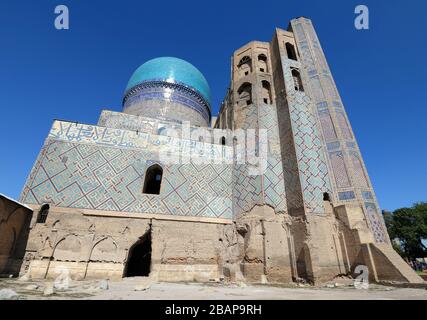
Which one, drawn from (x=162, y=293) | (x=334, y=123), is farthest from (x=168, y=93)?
(x=162, y=293)

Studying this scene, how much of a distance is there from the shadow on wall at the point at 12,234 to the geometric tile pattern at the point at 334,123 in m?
9.75

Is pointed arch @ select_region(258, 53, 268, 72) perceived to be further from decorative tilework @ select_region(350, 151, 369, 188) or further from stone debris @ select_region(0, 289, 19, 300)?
stone debris @ select_region(0, 289, 19, 300)

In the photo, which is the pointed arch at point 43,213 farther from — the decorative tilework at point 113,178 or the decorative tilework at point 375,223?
the decorative tilework at point 375,223

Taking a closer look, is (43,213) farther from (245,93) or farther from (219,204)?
(245,93)

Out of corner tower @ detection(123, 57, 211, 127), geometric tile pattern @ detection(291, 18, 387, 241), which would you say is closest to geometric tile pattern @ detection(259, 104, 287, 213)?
geometric tile pattern @ detection(291, 18, 387, 241)

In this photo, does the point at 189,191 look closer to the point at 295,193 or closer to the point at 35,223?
the point at 295,193

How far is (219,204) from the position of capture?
8508mm

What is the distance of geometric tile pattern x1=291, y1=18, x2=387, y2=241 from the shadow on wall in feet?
32.0

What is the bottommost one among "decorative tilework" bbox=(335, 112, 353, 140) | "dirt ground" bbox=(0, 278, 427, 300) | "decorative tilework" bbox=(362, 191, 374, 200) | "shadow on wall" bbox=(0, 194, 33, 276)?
"dirt ground" bbox=(0, 278, 427, 300)

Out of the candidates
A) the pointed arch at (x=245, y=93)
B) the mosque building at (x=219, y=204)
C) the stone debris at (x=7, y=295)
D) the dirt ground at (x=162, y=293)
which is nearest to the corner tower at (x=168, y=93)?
the pointed arch at (x=245, y=93)

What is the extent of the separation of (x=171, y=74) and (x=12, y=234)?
12.2 meters

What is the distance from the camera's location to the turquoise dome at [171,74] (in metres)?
15.0

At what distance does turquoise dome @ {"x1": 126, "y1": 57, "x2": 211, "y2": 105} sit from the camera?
1503 cm

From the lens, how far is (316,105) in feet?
31.5
